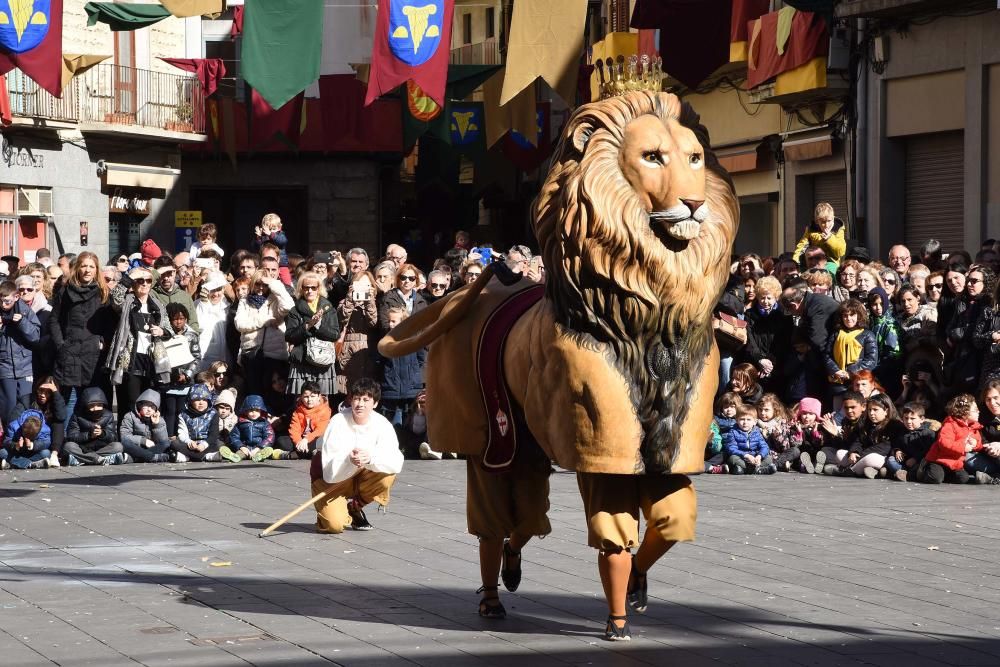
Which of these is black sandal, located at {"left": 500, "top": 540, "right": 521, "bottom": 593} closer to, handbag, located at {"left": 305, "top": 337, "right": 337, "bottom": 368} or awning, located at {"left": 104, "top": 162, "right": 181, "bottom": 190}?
handbag, located at {"left": 305, "top": 337, "right": 337, "bottom": 368}

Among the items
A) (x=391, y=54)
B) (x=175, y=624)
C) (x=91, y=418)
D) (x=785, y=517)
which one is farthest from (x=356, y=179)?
(x=175, y=624)

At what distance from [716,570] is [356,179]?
32012mm

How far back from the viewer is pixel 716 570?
31.5 ft

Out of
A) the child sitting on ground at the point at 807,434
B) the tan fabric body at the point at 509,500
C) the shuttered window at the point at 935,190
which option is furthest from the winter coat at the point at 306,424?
the shuttered window at the point at 935,190

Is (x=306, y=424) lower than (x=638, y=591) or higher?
higher

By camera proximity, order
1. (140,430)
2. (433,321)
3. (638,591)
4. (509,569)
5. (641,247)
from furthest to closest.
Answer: (140,430), (433,321), (509,569), (638,591), (641,247)

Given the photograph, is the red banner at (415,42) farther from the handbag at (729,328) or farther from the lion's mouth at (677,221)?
the lion's mouth at (677,221)

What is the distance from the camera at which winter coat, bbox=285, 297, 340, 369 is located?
643 inches

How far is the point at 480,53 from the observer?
4512cm

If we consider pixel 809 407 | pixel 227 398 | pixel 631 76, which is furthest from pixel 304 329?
pixel 631 76

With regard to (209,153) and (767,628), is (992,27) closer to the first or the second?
(767,628)

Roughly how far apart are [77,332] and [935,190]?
1268 cm

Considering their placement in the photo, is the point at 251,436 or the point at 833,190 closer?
the point at 251,436

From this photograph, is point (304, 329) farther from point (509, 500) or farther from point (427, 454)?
point (509, 500)
